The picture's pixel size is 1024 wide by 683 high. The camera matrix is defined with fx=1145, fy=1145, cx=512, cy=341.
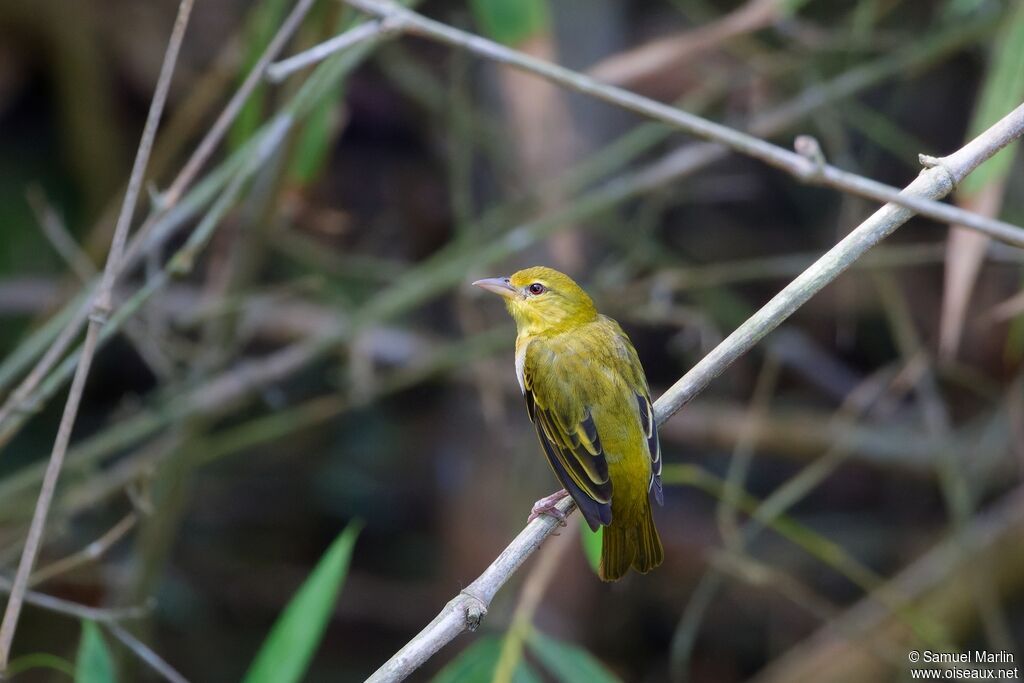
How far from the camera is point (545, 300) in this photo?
3.45 m

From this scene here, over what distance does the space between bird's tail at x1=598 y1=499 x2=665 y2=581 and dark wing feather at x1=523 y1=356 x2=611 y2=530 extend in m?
0.13

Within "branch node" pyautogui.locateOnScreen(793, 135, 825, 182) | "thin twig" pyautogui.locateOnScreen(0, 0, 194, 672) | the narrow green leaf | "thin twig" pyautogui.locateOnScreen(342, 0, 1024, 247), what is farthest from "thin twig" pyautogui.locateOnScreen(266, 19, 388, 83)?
the narrow green leaf

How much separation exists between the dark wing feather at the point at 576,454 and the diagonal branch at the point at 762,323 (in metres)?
0.30

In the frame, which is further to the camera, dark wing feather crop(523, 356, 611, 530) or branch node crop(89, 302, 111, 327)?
dark wing feather crop(523, 356, 611, 530)

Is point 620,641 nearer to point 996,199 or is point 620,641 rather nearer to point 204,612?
point 204,612

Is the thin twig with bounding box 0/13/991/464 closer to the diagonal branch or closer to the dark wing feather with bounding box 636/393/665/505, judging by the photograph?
the dark wing feather with bounding box 636/393/665/505

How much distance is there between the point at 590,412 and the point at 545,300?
0.49 metres

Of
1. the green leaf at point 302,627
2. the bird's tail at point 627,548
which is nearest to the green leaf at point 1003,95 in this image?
the bird's tail at point 627,548

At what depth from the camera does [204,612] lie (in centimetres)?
592

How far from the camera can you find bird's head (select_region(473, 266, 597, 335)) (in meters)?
3.43

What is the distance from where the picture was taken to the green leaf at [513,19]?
3.34 m

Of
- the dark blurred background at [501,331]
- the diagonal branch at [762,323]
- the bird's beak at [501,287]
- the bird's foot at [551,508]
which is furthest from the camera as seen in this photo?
the dark blurred background at [501,331]

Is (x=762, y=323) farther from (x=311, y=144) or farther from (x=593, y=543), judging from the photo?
(x=311, y=144)

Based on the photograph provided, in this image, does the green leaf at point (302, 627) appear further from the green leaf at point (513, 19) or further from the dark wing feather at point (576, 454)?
the green leaf at point (513, 19)
